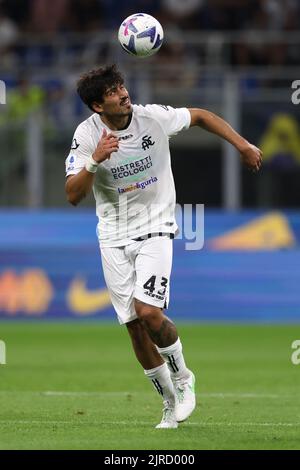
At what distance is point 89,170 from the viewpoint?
8.47m

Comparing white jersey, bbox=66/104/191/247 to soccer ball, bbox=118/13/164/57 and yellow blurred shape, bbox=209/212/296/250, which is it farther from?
yellow blurred shape, bbox=209/212/296/250

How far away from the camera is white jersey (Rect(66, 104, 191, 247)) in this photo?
350 inches

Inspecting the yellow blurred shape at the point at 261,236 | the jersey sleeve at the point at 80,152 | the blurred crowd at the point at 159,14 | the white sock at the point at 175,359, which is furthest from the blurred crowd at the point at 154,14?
the white sock at the point at 175,359

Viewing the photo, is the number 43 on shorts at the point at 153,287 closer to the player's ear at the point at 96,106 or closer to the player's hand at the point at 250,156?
the player's hand at the point at 250,156

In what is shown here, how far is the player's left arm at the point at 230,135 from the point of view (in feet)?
28.6

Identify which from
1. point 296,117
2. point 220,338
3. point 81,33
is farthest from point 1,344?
point 81,33

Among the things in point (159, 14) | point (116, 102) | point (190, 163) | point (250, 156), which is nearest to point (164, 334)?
point (250, 156)

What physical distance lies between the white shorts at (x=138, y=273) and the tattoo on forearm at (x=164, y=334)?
15 cm

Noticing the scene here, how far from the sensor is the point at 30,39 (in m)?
22.8

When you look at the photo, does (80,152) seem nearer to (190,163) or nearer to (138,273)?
(138,273)

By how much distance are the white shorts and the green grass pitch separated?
0.95 m

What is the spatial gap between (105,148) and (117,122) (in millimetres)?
637

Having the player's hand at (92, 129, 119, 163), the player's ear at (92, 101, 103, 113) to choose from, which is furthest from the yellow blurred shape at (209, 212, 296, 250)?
the player's hand at (92, 129, 119, 163)

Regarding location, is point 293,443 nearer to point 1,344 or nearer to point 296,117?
point 1,344
